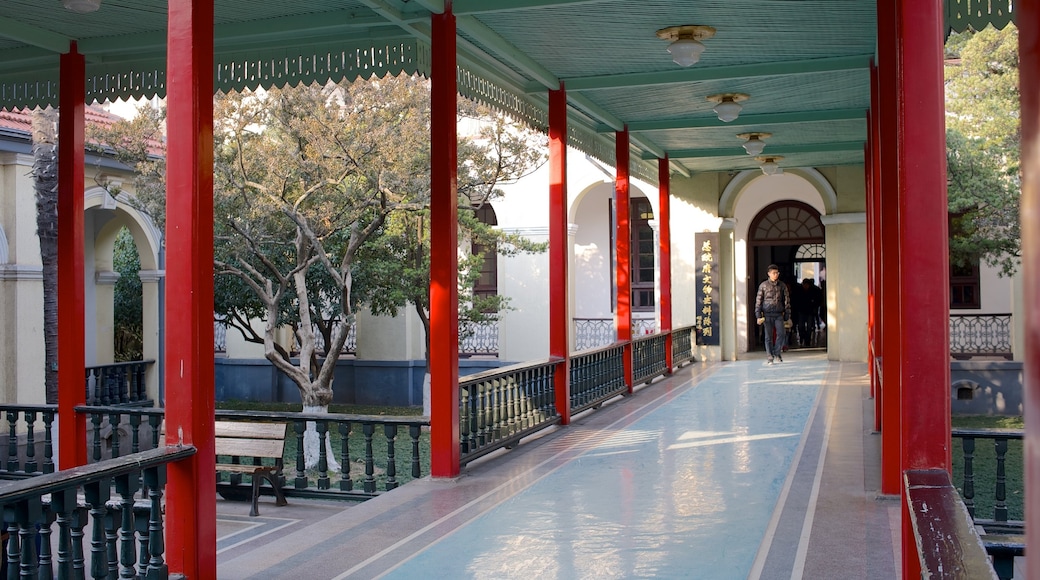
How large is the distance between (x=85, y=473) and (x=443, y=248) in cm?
370

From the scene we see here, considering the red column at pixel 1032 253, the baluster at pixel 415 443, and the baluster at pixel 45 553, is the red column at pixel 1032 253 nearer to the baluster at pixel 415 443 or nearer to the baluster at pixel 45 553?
the baluster at pixel 45 553

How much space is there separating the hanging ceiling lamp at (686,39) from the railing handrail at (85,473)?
515 centimetres

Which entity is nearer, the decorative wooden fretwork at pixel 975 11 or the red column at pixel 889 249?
the red column at pixel 889 249

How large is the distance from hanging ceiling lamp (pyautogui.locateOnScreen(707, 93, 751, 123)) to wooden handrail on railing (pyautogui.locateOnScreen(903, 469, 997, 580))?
7.09 metres

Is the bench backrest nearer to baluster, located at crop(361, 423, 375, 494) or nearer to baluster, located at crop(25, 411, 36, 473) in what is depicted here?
baluster, located at crop(361, 423, 375, 494)

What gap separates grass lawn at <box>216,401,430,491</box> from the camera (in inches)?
555

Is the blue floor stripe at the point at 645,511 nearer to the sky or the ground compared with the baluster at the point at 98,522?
nearer to the ground

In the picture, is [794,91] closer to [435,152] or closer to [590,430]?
[590,430]

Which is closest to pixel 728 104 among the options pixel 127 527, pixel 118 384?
pixel 127 527

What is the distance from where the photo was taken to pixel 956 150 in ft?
50.4

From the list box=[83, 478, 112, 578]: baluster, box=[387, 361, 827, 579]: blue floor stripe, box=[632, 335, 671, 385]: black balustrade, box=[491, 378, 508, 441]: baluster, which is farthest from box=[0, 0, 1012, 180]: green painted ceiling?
box=[632, 335, 671, 385]: black balustrade

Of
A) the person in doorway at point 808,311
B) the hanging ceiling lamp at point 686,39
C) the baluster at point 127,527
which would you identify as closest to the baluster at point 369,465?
the baluster at point 127,527

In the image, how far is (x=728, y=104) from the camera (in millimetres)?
10188

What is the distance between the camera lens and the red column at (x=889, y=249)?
20.0 ft
